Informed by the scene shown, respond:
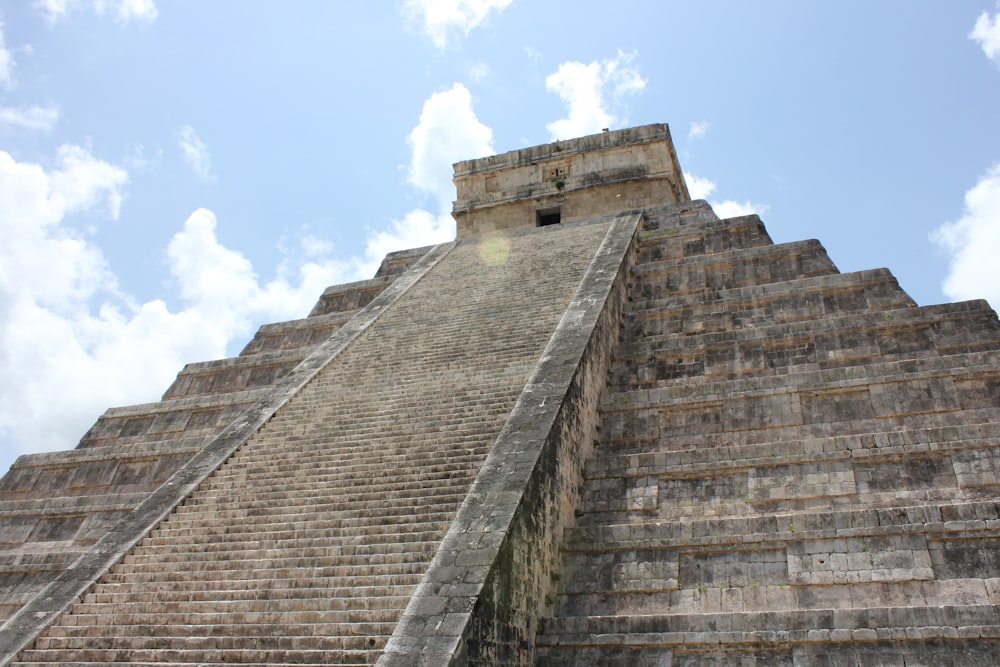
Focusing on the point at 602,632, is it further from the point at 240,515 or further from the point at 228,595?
the point at 240,515

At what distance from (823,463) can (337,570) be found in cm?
466

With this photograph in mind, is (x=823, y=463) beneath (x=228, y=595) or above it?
above

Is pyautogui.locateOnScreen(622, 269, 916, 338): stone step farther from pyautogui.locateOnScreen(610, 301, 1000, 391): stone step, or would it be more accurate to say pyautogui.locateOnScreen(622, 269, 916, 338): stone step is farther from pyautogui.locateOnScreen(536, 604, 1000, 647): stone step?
pyautogui.locateOnScreen(536, 604, 1000, 647): stone step

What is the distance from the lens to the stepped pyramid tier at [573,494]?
6270mm

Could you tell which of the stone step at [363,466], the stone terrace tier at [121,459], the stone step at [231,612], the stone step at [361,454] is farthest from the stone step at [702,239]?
the stone step at [231,612]

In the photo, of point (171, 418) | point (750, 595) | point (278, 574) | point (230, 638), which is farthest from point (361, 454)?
point (171, 418)

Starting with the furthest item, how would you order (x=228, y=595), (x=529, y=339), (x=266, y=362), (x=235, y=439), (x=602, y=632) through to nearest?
(x=266, y=362)
(x=529, y=339)
(x=235, y=439)
(x=228, y=595)
(x=602, y=632)

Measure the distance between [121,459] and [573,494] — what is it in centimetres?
795

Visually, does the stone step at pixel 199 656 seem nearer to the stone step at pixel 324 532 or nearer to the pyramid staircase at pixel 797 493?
the stone step at pixel 324 532

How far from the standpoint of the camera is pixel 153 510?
343 inches

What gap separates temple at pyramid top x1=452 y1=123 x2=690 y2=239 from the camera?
17812 millimetres

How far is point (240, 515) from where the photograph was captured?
8.28m

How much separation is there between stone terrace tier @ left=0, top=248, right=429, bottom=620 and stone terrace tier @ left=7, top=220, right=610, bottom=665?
2.50 meters

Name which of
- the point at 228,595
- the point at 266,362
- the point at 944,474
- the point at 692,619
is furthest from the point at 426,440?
the point at 266,362
